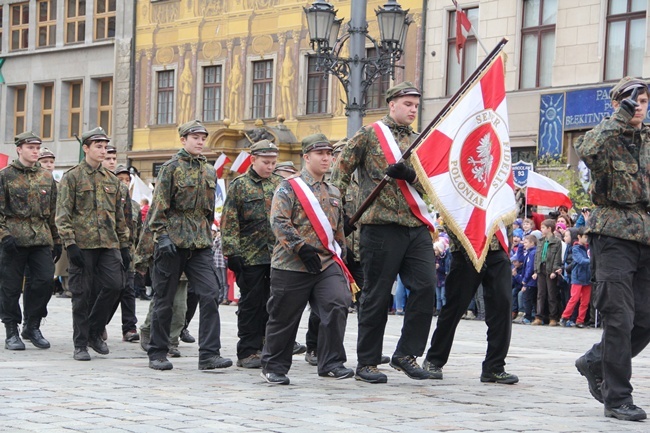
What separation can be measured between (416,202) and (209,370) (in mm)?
2146

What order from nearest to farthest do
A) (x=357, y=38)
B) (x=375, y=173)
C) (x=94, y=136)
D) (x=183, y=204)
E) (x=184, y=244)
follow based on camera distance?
(x=375, y=173), (x=184, y=244), (x=183, y=204), (x=94, y=136), (x=357, y=38)

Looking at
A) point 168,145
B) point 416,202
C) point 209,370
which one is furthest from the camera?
point 168,145

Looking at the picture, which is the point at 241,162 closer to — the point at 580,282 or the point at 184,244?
the point at 580,282

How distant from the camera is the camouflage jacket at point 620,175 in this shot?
8.16m

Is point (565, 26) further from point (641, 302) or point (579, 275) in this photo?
point (641, 302)

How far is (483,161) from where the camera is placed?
1003cm

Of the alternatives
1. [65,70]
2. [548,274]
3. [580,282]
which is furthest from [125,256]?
[65,70]

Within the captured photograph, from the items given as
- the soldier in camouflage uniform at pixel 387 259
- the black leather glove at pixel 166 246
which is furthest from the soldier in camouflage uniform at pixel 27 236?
the soldier in camouflage uniform at pixel 387 259

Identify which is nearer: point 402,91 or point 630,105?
point 630,105

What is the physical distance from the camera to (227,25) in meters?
39.1

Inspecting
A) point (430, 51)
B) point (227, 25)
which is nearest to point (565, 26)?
point (430, 51)

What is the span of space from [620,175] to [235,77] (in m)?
31.0

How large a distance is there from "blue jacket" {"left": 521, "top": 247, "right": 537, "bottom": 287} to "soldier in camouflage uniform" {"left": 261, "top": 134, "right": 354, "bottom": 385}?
37.9ft

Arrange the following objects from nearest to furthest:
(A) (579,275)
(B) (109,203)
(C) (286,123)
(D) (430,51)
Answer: (B) (109,203) → (A) (579,275) → (D) (430,51) → (C) (286,123)
